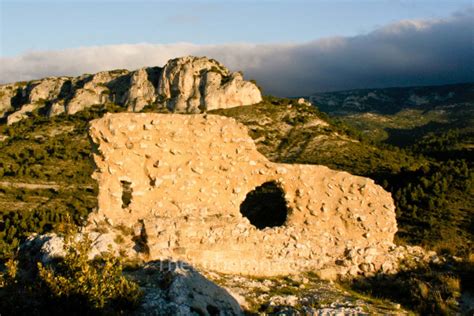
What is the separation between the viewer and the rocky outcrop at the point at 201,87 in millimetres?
76500

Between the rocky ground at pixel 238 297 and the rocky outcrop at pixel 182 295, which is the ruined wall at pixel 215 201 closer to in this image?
the rocky ground at pixel 238 297

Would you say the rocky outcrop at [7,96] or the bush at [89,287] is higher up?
the rocky outcrop at [7,96]

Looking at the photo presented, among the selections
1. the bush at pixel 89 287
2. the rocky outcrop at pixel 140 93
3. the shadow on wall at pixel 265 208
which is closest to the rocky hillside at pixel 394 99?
the rocky outcrop at pixel 140 93

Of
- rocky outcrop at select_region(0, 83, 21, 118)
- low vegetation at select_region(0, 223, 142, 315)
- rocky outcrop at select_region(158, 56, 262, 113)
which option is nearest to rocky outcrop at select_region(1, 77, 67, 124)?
rocky outcrop at select_region(0, 83, 21, 118)

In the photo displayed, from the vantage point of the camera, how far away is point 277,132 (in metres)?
64.4

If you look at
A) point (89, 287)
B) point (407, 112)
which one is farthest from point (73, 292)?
point (407, 112)

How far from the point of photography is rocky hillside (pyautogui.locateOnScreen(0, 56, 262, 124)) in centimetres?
7706

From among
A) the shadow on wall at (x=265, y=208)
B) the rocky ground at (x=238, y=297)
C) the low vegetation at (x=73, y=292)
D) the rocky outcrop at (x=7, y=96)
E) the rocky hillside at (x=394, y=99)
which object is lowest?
the shadow on wall at (x=265, y=208)

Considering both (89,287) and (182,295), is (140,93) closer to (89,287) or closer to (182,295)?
(182,295)

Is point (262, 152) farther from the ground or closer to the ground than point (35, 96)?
closer to the ground

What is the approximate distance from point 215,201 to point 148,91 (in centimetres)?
7441

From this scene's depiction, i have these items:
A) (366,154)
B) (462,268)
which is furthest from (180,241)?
(366,154)

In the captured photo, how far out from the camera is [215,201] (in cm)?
1190

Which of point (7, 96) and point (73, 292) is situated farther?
point (7, 96)
